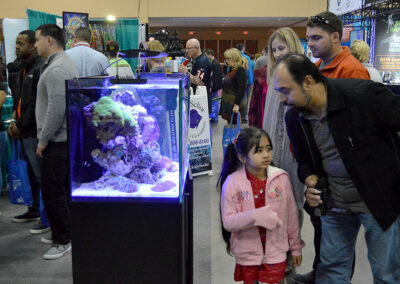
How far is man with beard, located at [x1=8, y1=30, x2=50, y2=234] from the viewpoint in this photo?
3.50m

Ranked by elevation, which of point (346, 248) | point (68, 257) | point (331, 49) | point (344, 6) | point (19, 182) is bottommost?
point (68, 257)

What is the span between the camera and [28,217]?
4.14m

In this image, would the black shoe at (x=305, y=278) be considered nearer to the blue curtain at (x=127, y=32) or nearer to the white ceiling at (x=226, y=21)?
the blue curtain at (x=127, y=32)

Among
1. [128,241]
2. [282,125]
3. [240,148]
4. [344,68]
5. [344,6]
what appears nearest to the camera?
[128,241]

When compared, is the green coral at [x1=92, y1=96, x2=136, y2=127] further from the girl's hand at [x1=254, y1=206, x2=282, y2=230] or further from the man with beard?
the man with beard

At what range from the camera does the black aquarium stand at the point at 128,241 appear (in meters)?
1.90

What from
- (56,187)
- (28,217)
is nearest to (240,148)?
(56,187)

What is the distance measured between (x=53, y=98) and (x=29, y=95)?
62 cm

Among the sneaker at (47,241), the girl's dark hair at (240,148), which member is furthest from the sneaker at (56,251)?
the girl's dark hair at (240,148)

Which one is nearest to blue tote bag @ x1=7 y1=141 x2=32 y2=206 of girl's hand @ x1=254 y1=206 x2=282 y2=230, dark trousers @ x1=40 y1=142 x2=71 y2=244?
Result: dark trousers @ x1=40 y1=142 x2=71 y2=244

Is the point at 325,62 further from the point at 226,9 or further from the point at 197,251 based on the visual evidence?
the point at 226,9

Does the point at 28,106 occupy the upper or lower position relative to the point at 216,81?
lower

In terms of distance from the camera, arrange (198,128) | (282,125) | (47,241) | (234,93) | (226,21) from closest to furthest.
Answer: (282,125), (47,241), (198,128), (234,93), (226,21)

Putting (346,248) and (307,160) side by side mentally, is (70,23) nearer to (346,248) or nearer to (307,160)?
(307,160)
